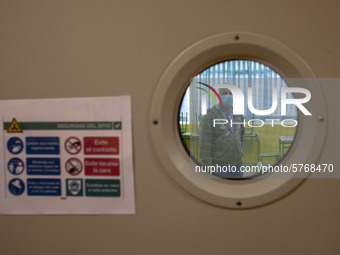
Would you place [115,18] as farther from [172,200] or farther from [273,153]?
[273,153]

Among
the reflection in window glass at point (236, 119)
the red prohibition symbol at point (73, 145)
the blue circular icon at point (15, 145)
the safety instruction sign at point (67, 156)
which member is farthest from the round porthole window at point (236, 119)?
the blue circular icon at point (15, 145)

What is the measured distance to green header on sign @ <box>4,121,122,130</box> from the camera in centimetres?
117

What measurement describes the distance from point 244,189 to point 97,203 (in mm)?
603

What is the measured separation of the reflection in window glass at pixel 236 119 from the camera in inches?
49.4

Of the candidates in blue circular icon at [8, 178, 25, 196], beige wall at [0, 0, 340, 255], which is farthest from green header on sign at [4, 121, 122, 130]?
blue circular icon at [8, 178, 25, 196]

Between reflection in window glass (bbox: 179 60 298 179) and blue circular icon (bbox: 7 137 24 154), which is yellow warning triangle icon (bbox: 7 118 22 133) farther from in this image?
reflection in window glass (bbox: 179 60 298 179)

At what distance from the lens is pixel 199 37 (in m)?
1.11

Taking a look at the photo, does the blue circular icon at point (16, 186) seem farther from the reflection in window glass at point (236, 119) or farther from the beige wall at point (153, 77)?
the reflection in window glass at point (236, 119)

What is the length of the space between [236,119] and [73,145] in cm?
72

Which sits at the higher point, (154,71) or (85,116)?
(154,71)

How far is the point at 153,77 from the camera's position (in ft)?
3.74

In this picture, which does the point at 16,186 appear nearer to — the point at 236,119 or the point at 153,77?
the point at 153,77

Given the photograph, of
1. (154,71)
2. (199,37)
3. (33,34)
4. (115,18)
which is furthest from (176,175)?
(33,34)

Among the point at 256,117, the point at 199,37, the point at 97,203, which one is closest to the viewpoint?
the point at 199,37
